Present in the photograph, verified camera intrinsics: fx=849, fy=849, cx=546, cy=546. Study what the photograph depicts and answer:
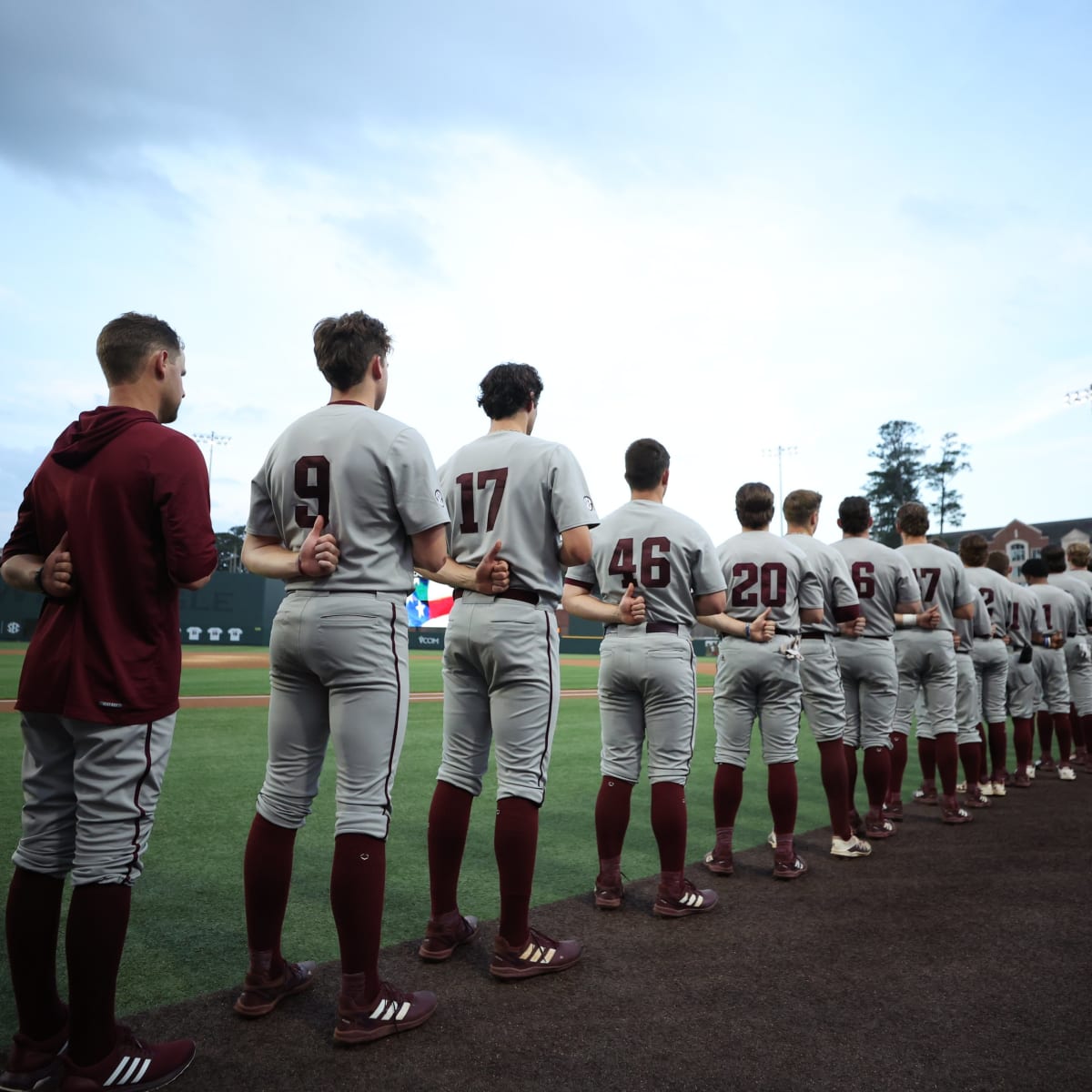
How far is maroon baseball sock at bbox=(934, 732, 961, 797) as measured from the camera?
6.22 m

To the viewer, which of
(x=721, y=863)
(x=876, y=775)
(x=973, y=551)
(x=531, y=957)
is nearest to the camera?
(x=531, y=957)

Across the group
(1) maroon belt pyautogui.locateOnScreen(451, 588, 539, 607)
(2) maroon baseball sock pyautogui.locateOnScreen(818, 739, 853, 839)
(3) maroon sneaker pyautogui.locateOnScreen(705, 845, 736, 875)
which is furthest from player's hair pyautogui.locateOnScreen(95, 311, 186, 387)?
(2) maroon baseball sock pyautogui.locateOnScreen(818, 739, 853, 839)

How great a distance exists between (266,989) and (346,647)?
3.87 feet

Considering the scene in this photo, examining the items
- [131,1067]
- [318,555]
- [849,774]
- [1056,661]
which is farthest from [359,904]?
[1056,661]

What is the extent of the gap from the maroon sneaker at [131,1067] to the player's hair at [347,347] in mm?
2082

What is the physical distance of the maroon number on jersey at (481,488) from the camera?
342 centimetres

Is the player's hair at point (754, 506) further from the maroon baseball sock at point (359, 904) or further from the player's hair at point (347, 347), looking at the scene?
the maroon baseball sock at point (359, 904)

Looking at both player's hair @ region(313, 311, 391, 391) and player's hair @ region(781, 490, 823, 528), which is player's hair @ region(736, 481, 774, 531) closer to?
player's hair @ region(781, 490, 823, 528)

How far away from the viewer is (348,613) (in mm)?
2703

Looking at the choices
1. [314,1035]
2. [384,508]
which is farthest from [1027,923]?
[384,508]

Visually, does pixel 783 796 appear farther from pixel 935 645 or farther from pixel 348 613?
pixel 348 613

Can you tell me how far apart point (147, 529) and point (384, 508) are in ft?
2.36

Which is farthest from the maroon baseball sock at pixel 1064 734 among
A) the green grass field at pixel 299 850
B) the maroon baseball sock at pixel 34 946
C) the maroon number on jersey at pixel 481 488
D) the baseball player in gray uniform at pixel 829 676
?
the maroon baseball sock at pixel 34 946

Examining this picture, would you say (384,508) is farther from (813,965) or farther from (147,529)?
(813,965)
